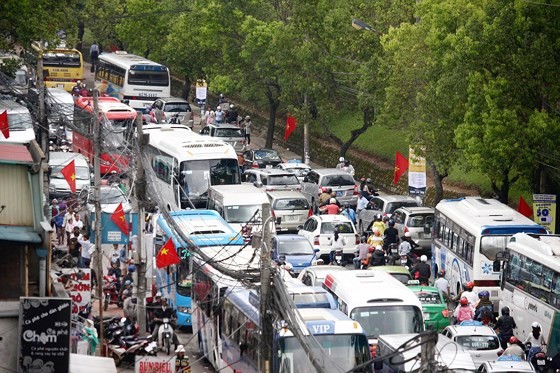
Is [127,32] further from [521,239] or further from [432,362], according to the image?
[432,362]

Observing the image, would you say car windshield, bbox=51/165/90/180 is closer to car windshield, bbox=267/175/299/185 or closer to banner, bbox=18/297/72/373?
car windshield, bbox=267/175/299/185

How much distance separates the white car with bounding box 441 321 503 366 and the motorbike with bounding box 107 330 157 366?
19.6ft

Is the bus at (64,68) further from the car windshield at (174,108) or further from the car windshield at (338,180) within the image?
the car windshield at (338,180)

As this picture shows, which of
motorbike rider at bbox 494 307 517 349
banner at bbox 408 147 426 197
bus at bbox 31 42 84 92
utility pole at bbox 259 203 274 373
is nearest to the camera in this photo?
utility pole at bbox 259 203 274 373

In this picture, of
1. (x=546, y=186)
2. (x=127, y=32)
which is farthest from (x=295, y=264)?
(x=127, y=32)

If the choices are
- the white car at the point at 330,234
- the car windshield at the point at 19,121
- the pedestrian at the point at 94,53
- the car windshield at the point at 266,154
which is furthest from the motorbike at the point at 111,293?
the pedestrian at the point at 94,53

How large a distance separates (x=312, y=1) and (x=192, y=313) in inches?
1026

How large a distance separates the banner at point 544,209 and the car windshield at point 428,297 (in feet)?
20.7

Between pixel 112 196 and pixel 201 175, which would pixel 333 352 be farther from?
pixel 201 175

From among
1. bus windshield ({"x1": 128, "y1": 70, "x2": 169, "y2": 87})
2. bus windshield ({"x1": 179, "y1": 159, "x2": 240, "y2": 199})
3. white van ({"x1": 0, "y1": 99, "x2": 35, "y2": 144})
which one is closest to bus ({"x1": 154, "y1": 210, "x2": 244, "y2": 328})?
white van ({"x1": 0, "y1": 99, "x2": 35, "y2": 144})

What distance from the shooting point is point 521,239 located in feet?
104

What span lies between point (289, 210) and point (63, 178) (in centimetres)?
765

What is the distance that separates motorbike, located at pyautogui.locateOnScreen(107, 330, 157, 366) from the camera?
28922 millimetres

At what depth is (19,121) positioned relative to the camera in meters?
44.7
